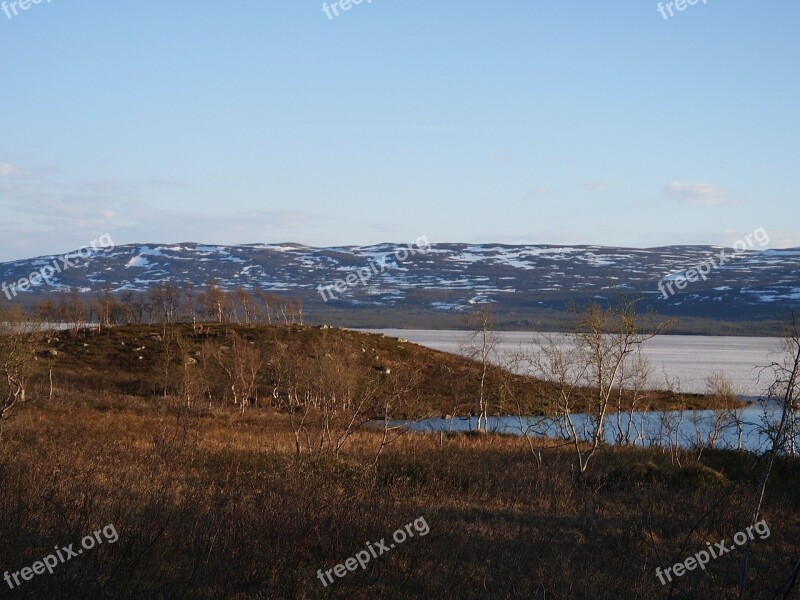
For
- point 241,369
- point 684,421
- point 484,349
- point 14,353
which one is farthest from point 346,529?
point 684,421

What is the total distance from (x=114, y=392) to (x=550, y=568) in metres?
52.1

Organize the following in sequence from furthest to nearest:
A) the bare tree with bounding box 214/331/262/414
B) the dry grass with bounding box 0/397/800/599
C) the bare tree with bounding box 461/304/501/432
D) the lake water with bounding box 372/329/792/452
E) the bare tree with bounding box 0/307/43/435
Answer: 1. the bare tree with bounding box 214/331/262/414
2. the bare tree with bounding box 461/304/501/432
3. the lake water with bounding box 372/329/792/452
4. the bare tree with bounding box 0/307/43/435
5. the dry grass with bounding box 0/397/800/599

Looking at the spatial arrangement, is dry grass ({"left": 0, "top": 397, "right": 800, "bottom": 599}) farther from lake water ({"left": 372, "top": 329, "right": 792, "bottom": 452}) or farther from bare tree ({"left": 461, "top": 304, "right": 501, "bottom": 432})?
bare tree ({"left": 461, "top": 304, "right": 501, "bottom": 432})

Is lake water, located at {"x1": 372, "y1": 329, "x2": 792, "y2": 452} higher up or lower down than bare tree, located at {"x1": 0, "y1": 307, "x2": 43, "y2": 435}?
lower down

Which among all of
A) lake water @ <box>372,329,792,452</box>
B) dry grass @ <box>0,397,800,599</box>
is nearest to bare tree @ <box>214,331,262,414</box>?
lake water @ <box>372,329,792,452</box>

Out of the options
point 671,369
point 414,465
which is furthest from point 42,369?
point 671,369

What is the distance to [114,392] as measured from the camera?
54.7m

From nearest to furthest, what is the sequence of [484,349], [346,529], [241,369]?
[346,529], [241,369], [484,349]

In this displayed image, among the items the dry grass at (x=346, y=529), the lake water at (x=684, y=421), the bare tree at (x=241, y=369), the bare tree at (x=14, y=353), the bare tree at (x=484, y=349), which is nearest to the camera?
the dry grass at (x=346, y=529)

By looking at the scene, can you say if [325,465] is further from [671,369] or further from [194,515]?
[671,369]

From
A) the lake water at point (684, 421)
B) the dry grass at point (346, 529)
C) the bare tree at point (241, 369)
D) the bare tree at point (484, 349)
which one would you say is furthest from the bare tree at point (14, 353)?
the bare tree at point (484, 349)

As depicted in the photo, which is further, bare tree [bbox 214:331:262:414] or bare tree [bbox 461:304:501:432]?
bare tree [bbox 214:331:262:414]

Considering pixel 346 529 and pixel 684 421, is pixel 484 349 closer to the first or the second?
pixel 684 421

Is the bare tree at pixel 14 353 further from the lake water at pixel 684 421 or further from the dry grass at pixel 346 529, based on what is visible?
the lake water at pixel 684 421
